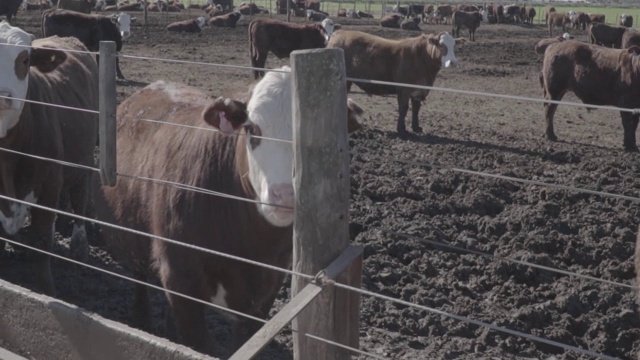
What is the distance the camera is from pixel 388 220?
7.12 meters

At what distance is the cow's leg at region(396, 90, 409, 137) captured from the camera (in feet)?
39.1

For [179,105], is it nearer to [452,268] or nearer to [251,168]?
[251,168]

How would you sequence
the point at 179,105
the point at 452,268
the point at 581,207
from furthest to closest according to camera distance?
the point at 581,207 → the point at 452,268 → the point at 179,105

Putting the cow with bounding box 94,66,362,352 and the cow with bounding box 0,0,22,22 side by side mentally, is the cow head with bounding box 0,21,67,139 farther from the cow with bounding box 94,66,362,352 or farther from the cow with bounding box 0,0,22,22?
the cow with bounding box 0,0,22,22

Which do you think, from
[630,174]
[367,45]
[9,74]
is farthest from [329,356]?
[367,45]

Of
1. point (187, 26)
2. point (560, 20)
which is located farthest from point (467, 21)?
point (560, 20)

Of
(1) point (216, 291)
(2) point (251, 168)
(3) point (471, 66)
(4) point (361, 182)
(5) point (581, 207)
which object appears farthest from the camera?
(3) point (471, 66)

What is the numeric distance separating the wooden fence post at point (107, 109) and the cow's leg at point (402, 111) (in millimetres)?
8413

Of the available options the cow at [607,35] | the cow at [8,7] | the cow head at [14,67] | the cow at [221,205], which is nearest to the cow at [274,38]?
the cow at [607,35]

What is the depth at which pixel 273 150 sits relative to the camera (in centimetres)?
338

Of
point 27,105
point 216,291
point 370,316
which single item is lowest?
point 370,316

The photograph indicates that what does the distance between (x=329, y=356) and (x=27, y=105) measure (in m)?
3.27

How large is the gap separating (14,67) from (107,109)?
5.73ft

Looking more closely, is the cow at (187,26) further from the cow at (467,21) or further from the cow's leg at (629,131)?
the cow's leg at (629,131)
